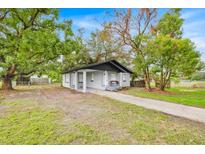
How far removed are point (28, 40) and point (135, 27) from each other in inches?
406

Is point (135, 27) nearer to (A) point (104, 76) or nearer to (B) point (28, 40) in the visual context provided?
(A) point (104, 76)

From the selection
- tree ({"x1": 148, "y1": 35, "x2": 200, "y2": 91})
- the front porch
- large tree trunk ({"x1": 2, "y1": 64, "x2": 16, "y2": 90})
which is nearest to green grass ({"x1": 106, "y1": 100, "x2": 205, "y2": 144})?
tree ({"x1": 148, "y1": 35, "x2": 200, "y2": 91})

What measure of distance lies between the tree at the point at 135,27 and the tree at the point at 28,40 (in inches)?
205

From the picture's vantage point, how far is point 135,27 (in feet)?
49.1

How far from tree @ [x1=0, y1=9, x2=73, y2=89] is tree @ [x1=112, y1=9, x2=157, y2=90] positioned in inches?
205

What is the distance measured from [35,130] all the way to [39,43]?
8999 millimetres

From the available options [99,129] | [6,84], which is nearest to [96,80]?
[6,84]

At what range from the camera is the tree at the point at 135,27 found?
1421cm

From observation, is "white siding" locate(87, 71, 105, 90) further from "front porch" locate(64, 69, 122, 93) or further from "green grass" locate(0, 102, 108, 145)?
"green grass" locate(0, 102, 108, 145)

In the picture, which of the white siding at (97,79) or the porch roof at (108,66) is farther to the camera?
the white siding at (97,79)

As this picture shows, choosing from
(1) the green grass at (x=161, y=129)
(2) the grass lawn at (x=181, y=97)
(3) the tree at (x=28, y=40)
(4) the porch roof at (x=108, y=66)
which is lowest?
(1) the green grass at (x=161, y=129)

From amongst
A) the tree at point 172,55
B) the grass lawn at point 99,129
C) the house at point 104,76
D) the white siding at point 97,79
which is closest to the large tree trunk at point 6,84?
the house at point 104,76

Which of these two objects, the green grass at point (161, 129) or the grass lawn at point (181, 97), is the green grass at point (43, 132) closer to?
the green grass at point (161, 129)

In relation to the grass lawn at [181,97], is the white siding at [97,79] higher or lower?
higher
